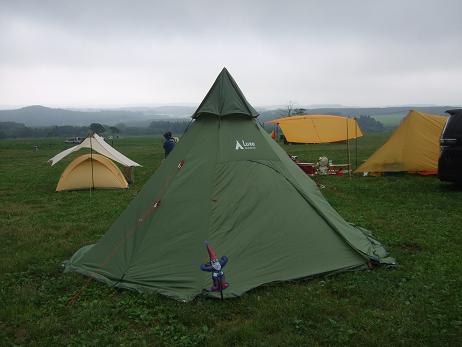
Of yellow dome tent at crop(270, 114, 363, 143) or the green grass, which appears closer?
yellow dome tent at crop(270, 114, 363, 143)

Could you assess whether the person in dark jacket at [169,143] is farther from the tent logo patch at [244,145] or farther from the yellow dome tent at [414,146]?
the tent logo patch at [244,145]

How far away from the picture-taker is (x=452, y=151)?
11.9 meters

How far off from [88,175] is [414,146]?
11420 millimetres

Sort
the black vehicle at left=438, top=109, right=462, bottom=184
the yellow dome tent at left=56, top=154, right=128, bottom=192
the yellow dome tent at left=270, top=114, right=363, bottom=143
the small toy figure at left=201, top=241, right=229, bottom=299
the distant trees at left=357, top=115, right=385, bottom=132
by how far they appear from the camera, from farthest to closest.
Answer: the distant trees at left=357, top=115, right=385, bottom=132, the yellow dome tent at left=270, top=114, right=363, bottom=143, the yellow dome tent at left=56, top=154, right=128, bottom=192, the black vehicle at left=438, top=109, right=462, bottom=184, the small toy figure at left=201, top=241, right=229, bottom=299

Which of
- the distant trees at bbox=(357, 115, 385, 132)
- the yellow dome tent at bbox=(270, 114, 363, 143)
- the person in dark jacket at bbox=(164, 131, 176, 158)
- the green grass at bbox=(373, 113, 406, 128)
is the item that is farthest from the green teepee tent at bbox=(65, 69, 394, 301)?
the distant trees at bbox=(357, 115, 385, 132)

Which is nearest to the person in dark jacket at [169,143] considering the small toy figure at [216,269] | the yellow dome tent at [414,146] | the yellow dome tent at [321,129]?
the yellow dome tent at [321,129]

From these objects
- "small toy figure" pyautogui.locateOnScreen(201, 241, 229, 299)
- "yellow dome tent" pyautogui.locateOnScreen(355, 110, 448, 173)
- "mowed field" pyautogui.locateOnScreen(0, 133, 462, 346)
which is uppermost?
"yellow dome tent" pyautogui.locateOnScreen(355, 110, 448, 173)

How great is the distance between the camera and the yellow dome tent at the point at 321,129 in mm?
18516

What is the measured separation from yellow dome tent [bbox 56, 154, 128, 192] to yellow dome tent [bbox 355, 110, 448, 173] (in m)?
9.52

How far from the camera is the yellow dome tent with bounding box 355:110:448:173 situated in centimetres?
1554

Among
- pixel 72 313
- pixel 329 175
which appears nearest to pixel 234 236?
pixel 72 313

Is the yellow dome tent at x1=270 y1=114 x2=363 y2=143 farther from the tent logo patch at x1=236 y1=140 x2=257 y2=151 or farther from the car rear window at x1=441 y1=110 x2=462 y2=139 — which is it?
the tent logo patch at x1=236 y1=140 x2=257 y2=151

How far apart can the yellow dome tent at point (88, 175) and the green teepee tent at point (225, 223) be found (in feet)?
27.3

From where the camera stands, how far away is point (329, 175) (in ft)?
55.2
